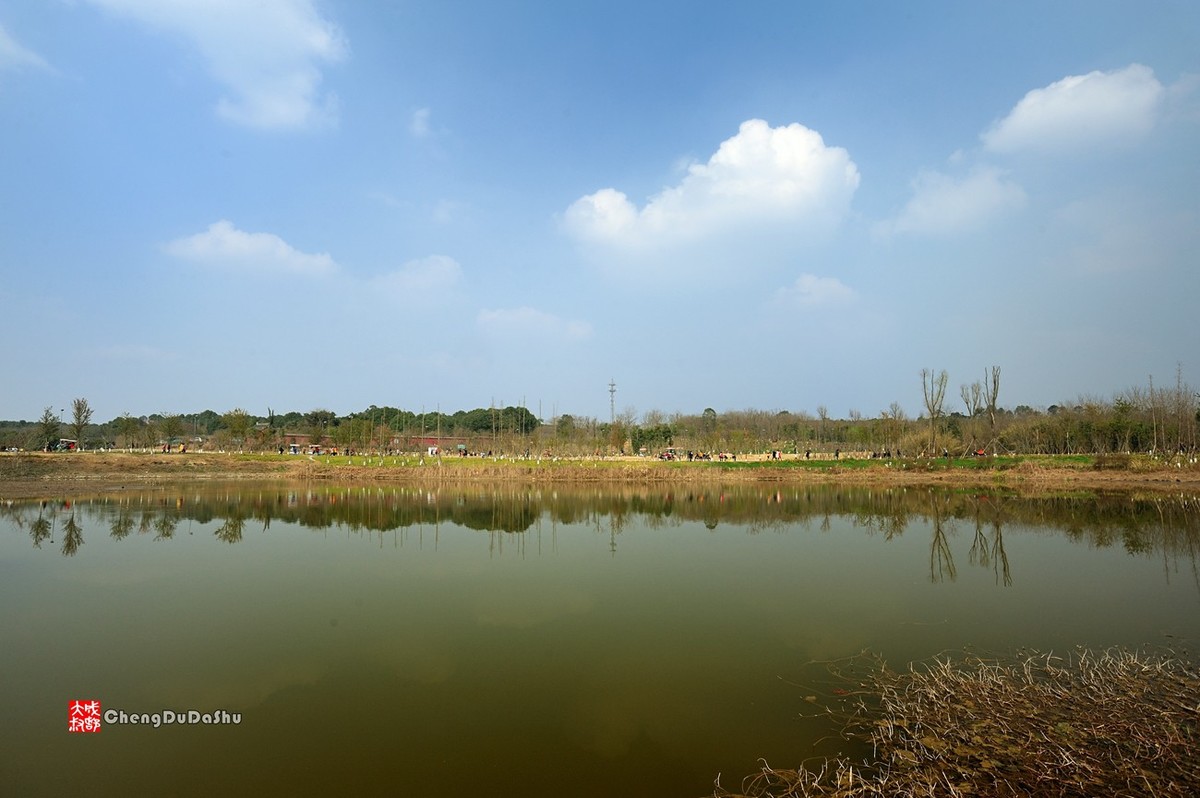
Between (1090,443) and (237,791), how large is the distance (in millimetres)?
60374

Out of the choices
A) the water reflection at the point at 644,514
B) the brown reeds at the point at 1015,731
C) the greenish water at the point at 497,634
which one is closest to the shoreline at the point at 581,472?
the water reflection at the point at 644,514

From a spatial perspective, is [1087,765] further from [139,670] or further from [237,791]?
[139,670]

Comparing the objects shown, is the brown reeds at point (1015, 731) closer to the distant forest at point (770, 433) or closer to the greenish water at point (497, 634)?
the greenish water at point (497, 634)

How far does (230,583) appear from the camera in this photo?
440 inches

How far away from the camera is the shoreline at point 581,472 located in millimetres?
34531

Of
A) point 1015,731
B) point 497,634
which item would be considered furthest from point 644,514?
point 1015,731

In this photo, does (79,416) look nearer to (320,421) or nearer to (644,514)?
(320,421)

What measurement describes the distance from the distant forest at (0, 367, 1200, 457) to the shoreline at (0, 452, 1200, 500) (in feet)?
21.7

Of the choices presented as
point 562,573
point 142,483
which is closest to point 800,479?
point 562,573

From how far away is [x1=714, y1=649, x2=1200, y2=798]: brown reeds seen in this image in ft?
13.1

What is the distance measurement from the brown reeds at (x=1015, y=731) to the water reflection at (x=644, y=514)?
233 inches

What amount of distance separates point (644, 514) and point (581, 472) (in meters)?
18.6

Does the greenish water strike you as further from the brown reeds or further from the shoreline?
the shoreline

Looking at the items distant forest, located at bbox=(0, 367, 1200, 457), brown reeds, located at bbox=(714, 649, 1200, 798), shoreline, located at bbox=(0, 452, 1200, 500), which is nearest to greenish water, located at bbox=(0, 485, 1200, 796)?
brown reeds, located at bbox=(714, 649, 1200, 798)
